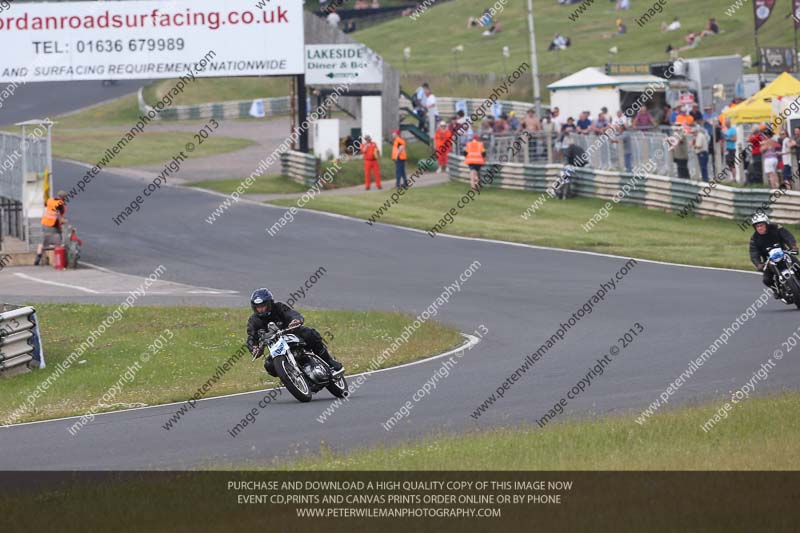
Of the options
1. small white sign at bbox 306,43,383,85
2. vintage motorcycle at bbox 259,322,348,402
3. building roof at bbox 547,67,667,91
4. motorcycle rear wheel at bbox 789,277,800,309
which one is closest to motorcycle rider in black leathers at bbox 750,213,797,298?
motorcycle rear wheel at bbox 789,277,800,309

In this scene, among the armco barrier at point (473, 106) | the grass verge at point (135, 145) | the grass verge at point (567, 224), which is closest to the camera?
the grass verge at point (567, 224)

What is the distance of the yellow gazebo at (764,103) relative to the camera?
1232 inches

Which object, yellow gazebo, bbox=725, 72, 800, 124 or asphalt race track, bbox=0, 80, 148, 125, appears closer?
yellow gazebo, bbox=725, 72, 800, 124

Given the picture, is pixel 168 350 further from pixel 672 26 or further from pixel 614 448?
pixel 672 26

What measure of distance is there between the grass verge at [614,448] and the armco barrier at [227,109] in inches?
2172

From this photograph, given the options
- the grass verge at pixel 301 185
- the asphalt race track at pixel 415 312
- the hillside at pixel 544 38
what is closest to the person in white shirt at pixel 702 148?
the asphalt race track at pixel 415 312

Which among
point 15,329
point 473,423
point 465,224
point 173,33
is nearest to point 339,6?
point 173,33

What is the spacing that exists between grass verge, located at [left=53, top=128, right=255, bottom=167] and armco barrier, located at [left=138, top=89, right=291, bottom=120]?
20.7 ft

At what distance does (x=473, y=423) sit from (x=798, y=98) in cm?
2115

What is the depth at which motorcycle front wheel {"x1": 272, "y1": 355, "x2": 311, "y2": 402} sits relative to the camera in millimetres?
14242

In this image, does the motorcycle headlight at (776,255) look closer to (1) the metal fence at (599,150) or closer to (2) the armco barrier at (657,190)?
(2) the armco barrier at (657,190)

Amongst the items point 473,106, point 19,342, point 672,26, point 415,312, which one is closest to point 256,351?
point 19,342

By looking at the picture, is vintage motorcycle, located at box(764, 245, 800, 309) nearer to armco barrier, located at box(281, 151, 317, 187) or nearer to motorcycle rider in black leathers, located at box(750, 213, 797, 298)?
motorcycle rider in black leathers, located at box(750, 213, 797, 298)
